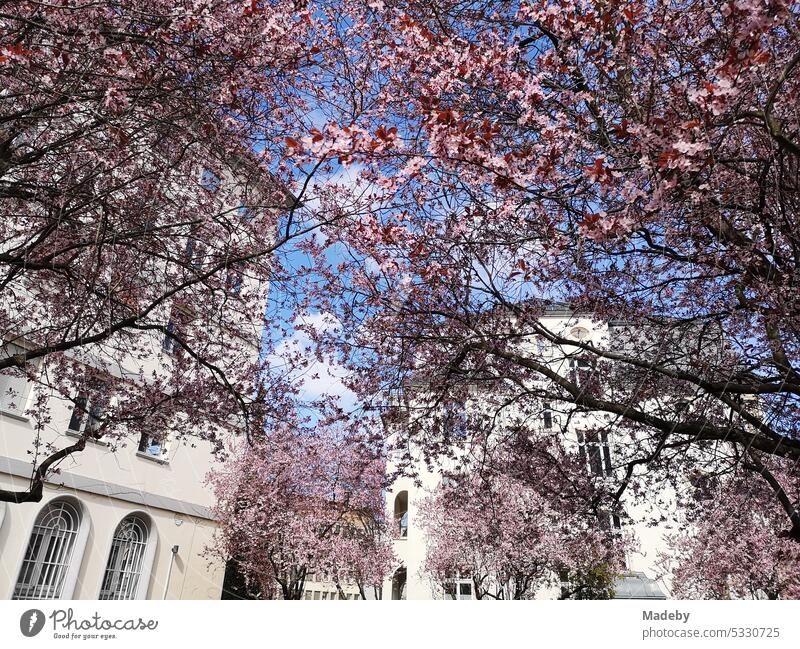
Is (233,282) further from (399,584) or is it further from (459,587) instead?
(399,584)

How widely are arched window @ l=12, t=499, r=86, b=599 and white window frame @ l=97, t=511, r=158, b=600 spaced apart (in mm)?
564

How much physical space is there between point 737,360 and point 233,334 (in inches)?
183

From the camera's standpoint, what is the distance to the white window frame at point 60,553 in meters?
7.64

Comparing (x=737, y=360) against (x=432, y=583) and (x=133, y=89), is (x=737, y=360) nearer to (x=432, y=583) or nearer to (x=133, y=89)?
(x=133, y=89)

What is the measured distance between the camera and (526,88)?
124 inches

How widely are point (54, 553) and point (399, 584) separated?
11114mm

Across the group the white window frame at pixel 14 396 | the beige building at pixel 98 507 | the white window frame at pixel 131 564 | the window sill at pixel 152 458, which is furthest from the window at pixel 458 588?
the white window frame at pixel 14 396

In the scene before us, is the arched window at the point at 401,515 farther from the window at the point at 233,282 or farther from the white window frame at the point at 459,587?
the window at the point at 233,282

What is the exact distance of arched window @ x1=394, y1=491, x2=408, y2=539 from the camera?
53.4 ft

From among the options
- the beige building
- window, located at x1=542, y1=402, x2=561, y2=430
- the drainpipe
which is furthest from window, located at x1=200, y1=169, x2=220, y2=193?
the drainpipe

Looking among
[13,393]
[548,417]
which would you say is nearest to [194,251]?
[548,417]

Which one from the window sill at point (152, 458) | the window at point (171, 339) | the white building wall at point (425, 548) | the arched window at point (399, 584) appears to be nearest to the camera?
the window at point (171, 339)

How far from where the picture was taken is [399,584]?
16438mm
